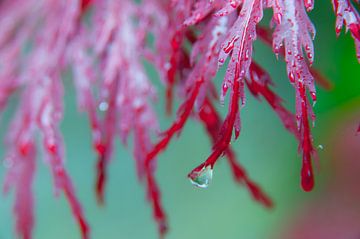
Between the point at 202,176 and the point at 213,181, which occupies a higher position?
the point at 202,176

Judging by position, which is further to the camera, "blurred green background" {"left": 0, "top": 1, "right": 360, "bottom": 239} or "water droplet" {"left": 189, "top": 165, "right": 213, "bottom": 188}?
"blurred green background" {"left": 0, "top": 1, "right": 360, "bottom": 239}

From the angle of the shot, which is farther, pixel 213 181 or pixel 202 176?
pixel 213 181

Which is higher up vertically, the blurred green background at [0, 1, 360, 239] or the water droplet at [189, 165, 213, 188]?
the water droplet at [189, 165, 213, 188]

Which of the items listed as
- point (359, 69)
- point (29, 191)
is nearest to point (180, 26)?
point (29, 191)

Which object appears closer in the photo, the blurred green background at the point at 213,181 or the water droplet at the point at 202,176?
the water droplet at the point at 202,176

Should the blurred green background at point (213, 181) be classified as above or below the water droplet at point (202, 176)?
below
